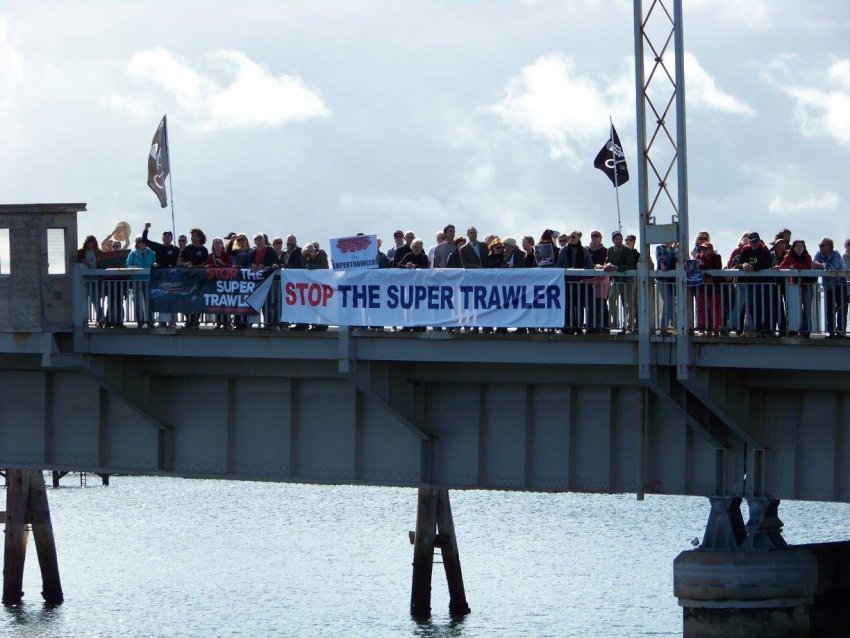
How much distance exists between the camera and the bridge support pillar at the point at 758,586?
81.7ft

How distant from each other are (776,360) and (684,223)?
2.36 metres

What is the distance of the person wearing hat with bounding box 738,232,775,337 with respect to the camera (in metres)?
23.2

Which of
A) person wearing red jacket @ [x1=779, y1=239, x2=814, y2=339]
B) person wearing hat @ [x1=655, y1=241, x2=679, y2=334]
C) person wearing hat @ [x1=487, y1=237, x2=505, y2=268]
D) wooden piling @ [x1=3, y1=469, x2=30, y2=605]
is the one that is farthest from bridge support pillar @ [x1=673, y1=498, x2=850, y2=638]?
wooden piling @ [x1=3, y1=469, x2=30, y2=605]

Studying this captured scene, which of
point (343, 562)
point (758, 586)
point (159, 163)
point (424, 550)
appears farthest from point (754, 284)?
point (343, 562)

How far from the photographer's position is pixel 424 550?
3816cm

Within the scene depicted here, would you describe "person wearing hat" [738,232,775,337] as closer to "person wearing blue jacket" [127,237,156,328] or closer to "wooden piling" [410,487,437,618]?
"person wearing blue jacket" [127,237,156,328]

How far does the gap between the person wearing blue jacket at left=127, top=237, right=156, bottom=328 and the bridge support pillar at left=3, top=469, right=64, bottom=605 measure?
13.3 metres

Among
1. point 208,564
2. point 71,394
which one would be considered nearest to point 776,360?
point 71,394

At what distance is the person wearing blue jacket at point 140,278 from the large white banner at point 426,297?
2410mm

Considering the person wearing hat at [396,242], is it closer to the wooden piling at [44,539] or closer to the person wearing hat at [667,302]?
the person wearing hat at [667,302]

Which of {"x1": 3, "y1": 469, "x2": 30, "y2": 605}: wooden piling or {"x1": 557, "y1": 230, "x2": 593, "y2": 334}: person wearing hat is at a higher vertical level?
{"x1": 557, "y1": 230, "x2": 593, "y2": 334}: person wearing hat

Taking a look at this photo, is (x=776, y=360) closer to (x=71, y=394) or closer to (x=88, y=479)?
(x=71, y=394)

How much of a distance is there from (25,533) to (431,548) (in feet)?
31.8

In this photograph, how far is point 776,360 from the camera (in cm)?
2292
